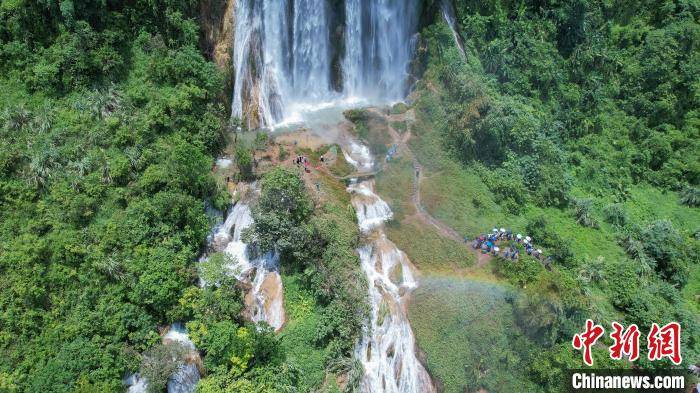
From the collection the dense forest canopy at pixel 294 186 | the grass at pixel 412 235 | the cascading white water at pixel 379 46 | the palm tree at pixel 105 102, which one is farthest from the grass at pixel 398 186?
the palm tree at pixel 105 102

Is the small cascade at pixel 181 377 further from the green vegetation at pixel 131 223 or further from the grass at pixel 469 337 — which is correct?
the grass at pixel 469 337

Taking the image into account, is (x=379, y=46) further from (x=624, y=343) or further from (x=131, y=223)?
(x=624, y=343)

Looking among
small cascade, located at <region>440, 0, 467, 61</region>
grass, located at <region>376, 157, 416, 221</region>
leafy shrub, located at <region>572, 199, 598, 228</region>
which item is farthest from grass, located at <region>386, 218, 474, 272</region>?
small cascade, located at <region>440, 0, 467, 61</region>

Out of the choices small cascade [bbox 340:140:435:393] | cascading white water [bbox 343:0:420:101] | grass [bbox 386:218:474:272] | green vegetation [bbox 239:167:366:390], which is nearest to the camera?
green vegetation [bbox 239:167:366:390]

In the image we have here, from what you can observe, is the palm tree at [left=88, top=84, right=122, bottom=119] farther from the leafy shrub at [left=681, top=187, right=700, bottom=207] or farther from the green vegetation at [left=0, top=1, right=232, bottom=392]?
the leafy shrub at [left=681, top=187, right=700, bottom=207]

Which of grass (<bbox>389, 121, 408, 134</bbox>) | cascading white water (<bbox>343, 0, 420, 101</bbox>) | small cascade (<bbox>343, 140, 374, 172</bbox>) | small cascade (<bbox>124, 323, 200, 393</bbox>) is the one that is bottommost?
small cascade (<bbox>124, 323, 200, 393</bbox>)

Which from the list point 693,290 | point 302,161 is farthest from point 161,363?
point 693,290

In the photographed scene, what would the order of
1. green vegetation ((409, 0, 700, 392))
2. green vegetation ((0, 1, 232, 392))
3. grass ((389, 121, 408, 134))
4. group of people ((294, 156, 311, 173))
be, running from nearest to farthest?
green vegetation ((0, 1, 232, 392)), green vegetation ((409, 0, 700, 392)), group of people ((294, 156, 311, 173)), grass ((389, 121, 408, 134))
